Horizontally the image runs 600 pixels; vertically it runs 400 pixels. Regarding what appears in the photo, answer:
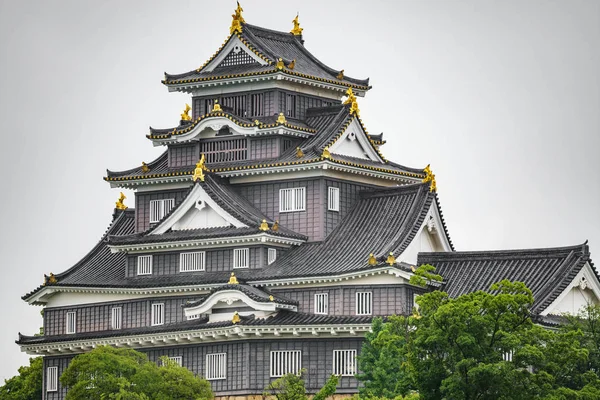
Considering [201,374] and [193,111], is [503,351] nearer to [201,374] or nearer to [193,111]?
[201,374]

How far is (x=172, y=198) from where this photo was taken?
84.6 m

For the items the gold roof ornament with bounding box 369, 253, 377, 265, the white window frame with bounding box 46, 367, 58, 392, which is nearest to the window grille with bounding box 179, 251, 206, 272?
the white window frame with bounding box 46, 367, 58, 392

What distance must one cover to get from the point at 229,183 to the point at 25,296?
11.7 meters

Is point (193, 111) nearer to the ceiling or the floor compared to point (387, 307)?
nearer to the ceiling

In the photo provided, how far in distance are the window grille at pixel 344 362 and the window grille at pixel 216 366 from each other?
17.1ft

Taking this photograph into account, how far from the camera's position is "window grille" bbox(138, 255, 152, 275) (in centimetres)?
8206

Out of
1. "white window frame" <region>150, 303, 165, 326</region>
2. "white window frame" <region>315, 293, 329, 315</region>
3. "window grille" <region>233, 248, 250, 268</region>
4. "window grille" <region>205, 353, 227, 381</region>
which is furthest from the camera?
"white window frame" <region>150, 303, 165, 326</region>

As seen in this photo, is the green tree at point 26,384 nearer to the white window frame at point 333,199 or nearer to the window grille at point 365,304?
the white window frame at point 333,199

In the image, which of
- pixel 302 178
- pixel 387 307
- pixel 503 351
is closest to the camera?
pixel 503 351

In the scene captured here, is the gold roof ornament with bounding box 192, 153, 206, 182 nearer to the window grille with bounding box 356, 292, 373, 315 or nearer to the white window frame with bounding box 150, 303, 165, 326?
the white window frame with bounding box 150, 303, 165, 326

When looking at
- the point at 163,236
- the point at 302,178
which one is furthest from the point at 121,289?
the point at 302,178

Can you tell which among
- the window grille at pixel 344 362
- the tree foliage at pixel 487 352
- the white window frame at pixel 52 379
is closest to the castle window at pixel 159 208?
the white window frame at pixel 52 379

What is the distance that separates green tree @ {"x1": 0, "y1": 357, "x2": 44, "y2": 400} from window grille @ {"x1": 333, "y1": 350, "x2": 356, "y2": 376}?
19.4 meters

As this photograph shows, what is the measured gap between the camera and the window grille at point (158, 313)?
265 ft
